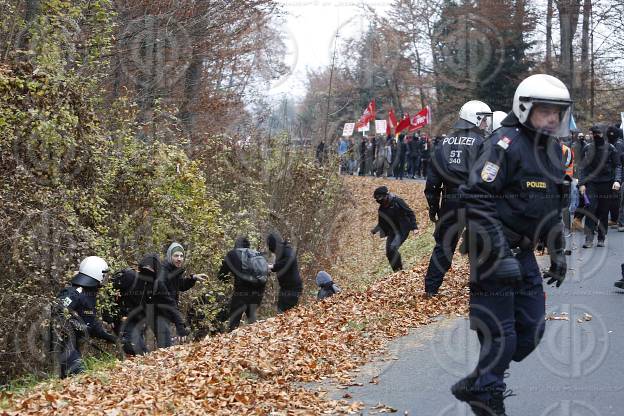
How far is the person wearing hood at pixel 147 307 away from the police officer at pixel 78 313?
1.43m

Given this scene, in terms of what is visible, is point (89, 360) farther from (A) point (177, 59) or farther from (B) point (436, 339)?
(A) point (177, 59)

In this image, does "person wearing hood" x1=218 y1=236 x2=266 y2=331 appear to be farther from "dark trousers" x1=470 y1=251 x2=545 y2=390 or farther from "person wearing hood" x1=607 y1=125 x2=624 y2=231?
"dark trousers" x1=470 y1=251 x2=545 y2=390

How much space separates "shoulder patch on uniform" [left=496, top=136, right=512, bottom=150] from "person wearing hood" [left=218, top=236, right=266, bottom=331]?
8687 mm

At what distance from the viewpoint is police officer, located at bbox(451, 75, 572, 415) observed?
6.29 m

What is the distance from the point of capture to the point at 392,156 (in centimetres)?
4325

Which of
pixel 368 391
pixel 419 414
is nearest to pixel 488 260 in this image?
pixel 419 414

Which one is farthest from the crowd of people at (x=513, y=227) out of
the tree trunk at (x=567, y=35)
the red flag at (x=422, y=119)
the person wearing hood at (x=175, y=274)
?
the red flag at (x=422, y=119)

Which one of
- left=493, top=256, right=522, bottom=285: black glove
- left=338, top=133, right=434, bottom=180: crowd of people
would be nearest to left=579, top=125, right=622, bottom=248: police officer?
left=493, top=256, right=522, bottom=285: black glove

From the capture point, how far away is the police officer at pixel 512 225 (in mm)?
6285

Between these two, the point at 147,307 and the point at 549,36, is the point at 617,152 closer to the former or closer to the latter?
the point at 147,307

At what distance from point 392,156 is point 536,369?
115 feet

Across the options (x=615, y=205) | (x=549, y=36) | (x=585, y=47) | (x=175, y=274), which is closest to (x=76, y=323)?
(x=175, y=274)

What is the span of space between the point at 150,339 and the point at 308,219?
29.0 ft

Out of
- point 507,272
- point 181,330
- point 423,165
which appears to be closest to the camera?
point 507,272
